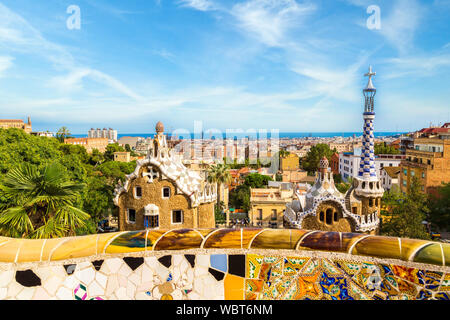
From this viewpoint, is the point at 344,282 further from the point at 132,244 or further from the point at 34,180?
the point at 34,180

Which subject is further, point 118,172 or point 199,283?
point 118,172

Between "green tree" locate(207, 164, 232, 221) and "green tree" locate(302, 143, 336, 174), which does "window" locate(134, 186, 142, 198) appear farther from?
"green tree" locate(302, 143, 336, 174)

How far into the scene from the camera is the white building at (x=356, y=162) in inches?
2101

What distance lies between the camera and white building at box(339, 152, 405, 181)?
175ft

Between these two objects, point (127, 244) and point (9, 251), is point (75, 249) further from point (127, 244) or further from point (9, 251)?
point (9, 251)

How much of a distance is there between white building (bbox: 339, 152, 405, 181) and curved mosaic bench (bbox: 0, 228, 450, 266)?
47846mm

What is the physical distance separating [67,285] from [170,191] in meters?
12.3

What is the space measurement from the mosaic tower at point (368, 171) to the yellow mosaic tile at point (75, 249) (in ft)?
48.5

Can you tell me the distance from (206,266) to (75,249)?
1.81 meters

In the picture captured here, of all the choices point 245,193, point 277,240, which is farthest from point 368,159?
point 245,193

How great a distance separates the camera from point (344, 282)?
153 inches

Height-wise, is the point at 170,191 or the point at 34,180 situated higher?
the point at 34,180
